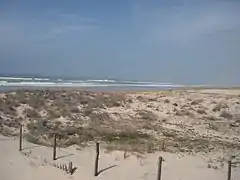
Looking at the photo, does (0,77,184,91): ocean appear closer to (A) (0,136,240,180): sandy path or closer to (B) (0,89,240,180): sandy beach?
(B) (0,89,240,180): sandy beach

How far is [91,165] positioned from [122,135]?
1127mm

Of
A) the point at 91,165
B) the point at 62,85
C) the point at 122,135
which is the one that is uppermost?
the point at 62,85

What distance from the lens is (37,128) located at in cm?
488

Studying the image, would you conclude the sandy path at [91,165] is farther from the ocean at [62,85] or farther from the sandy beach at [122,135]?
the ocean at [62,85]

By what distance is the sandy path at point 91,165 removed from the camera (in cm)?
349

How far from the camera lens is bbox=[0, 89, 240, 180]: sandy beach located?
3.67 metres

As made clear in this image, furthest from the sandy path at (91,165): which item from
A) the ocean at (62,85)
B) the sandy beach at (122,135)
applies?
the ocean at (62,85)

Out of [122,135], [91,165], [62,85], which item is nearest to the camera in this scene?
[91,165]

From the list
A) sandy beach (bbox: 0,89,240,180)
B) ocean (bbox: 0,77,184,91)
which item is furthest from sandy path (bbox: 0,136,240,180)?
ocean (bbox: 0,77,184,91)

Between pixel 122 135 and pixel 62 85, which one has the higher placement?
pixel 62 85

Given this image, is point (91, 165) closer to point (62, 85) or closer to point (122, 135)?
point (122, 135)

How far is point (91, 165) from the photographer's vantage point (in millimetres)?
3746

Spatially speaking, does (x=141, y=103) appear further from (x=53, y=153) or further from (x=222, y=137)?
(x=53, y=153)

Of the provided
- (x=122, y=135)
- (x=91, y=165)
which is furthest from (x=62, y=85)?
(x=91, y=165)
